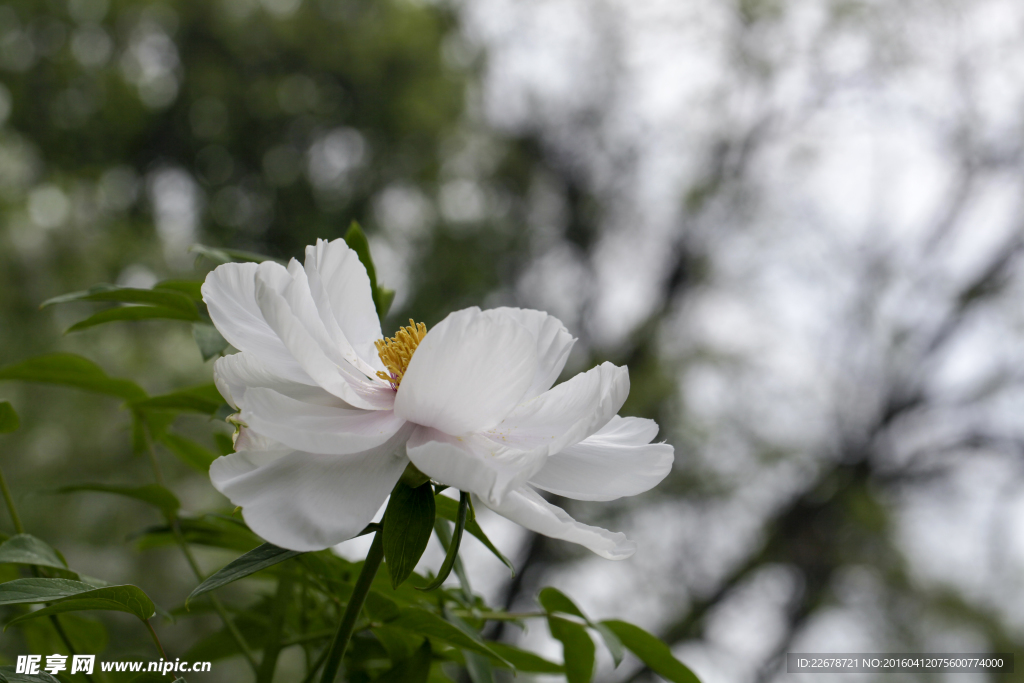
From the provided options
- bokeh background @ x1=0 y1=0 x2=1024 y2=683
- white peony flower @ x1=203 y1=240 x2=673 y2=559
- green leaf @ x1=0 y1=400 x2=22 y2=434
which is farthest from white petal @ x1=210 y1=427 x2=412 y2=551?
bokeh background @ x1=0 y1=0 x2=1024 y2=683

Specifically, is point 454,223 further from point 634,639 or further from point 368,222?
point 634,639

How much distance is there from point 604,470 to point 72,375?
20 centimetres

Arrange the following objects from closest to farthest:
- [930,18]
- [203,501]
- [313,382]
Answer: [313,382]
[203,501]
[930,18]

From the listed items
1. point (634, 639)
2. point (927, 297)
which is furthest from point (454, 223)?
point (634, 639)

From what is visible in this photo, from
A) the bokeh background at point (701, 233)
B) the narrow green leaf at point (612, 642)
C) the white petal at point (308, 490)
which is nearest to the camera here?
the white petal at point (308, 490)

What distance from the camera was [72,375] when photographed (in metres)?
0.26

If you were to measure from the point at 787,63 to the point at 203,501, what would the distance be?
2.77 metres

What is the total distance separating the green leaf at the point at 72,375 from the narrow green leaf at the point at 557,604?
0.53 ft

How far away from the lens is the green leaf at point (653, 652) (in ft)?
0.77

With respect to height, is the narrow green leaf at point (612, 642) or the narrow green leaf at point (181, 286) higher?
the narrow green leaf at point (181, 286)

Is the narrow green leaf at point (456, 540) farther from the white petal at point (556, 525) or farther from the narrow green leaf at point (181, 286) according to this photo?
the narrow green leaf at point (181, 286)

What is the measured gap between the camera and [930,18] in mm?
2760

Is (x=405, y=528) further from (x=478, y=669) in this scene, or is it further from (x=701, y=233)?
(x=701, y=233)

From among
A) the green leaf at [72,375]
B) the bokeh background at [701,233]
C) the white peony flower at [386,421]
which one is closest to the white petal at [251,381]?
the white peony flower at [386,421]
